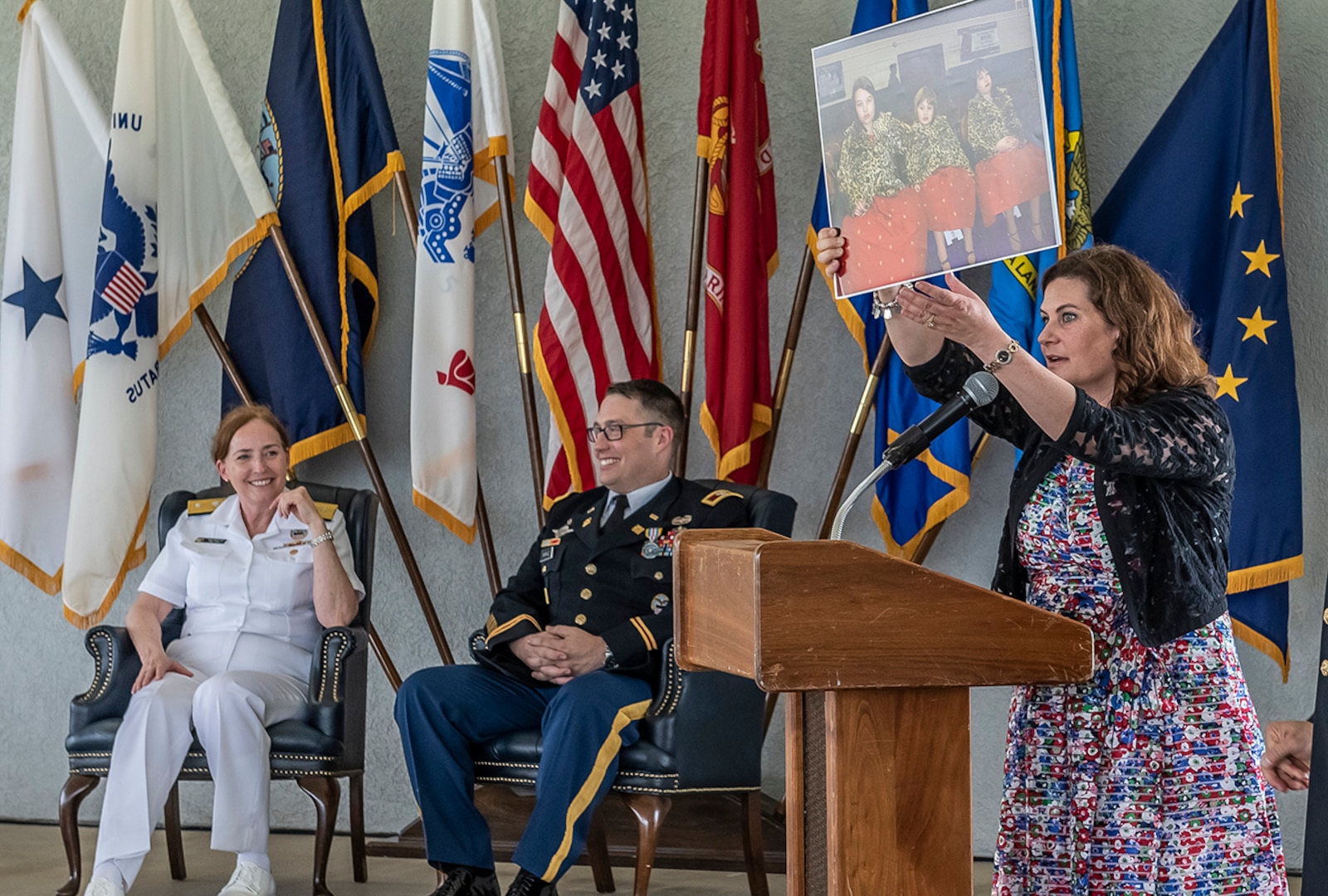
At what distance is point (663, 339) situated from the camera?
12.8 feet

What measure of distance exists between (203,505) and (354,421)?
1.54ft

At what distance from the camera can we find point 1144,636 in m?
1.67

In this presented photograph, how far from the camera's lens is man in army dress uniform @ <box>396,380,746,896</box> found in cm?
264

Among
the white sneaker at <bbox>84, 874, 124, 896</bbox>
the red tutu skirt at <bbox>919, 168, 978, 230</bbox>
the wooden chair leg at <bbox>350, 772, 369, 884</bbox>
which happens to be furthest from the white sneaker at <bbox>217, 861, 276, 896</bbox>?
the red tutu skirt at <bbox>919, 168, 978, 230</bbox>

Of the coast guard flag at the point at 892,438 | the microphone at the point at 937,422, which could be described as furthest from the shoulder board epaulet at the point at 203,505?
the microphone at the point at 937,422

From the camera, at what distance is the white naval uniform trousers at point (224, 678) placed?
2910 millimetres

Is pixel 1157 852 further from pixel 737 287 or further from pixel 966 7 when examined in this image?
pixel 737 287

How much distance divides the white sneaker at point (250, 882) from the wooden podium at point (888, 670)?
1.94 meters

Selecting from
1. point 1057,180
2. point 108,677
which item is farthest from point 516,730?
point 1057,180

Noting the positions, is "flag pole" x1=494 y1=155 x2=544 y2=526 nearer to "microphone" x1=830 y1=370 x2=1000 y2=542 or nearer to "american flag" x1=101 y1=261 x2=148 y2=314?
"american flag" x1=101 y1=261 x2=148 y2=314

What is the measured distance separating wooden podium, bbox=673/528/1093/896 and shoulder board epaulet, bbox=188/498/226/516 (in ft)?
7.73

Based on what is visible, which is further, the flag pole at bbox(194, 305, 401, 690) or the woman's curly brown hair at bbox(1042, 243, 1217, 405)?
the flag pole at bbox(194, 305, 401, 690)

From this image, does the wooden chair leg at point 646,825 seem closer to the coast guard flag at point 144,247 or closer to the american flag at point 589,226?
the american flag at point 589,226

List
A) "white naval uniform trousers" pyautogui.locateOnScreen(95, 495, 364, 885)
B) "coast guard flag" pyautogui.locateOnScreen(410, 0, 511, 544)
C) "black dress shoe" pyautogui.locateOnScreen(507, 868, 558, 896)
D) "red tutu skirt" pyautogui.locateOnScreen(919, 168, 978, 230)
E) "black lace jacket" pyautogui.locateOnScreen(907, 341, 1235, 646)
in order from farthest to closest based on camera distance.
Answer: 1. "coast guard flag" pyautogui.locateOnScreen(410, 0, 511, 544)
2. "white naval uniform trousers" pyautogui.locateOnScreen(95, 495, 364, 885)
3. "black dress shoe" pyautogui.locateOnScreen(507, 868, 558, 896)
4. "red tutu skirt" pyautogui.locateOnScreen(919, 168, 978, 230)
5. "black lace jacket" pyautogui.locateOnScreen(907, 341, 1235, 646)
